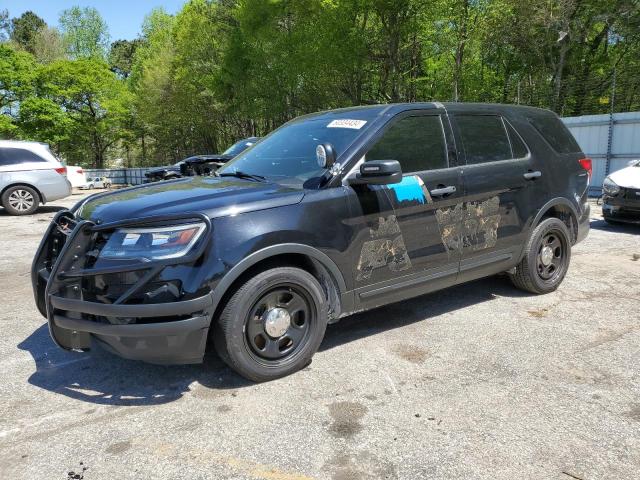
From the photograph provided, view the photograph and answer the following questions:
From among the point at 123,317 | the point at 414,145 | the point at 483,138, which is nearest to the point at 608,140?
the point at 483,138

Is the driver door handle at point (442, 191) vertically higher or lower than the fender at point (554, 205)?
higher

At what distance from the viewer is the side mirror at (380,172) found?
136 inches

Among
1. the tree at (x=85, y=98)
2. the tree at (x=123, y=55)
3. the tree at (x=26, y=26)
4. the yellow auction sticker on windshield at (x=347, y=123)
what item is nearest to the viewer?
the yellow auction sticker on windshield at (x=347, y=123)

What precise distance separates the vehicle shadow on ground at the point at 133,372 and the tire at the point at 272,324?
0.23 meters

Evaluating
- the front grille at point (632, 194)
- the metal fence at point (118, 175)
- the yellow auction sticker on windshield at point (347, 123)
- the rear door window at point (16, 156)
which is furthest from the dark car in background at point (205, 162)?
the metal fence at point (118, 175)

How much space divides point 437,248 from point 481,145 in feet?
3.69

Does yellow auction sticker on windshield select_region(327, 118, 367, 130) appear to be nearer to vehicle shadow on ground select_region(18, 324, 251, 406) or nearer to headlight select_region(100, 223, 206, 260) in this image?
headlight select_region(100, 223, 206, 260)

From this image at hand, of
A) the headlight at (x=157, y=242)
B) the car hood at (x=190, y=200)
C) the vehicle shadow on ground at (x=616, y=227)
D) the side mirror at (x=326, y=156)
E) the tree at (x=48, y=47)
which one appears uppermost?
the tree at (x=48, y=47)

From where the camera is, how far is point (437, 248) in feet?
13.5

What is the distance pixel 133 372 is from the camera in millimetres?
3602

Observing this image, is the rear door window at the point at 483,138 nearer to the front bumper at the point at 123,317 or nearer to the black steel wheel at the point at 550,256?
the black steel wheel at the point at 550,256

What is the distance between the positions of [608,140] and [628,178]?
6.56 metres

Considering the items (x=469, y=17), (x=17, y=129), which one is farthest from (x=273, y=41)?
(x=17, y=129)

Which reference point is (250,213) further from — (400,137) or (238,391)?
(400,137)
